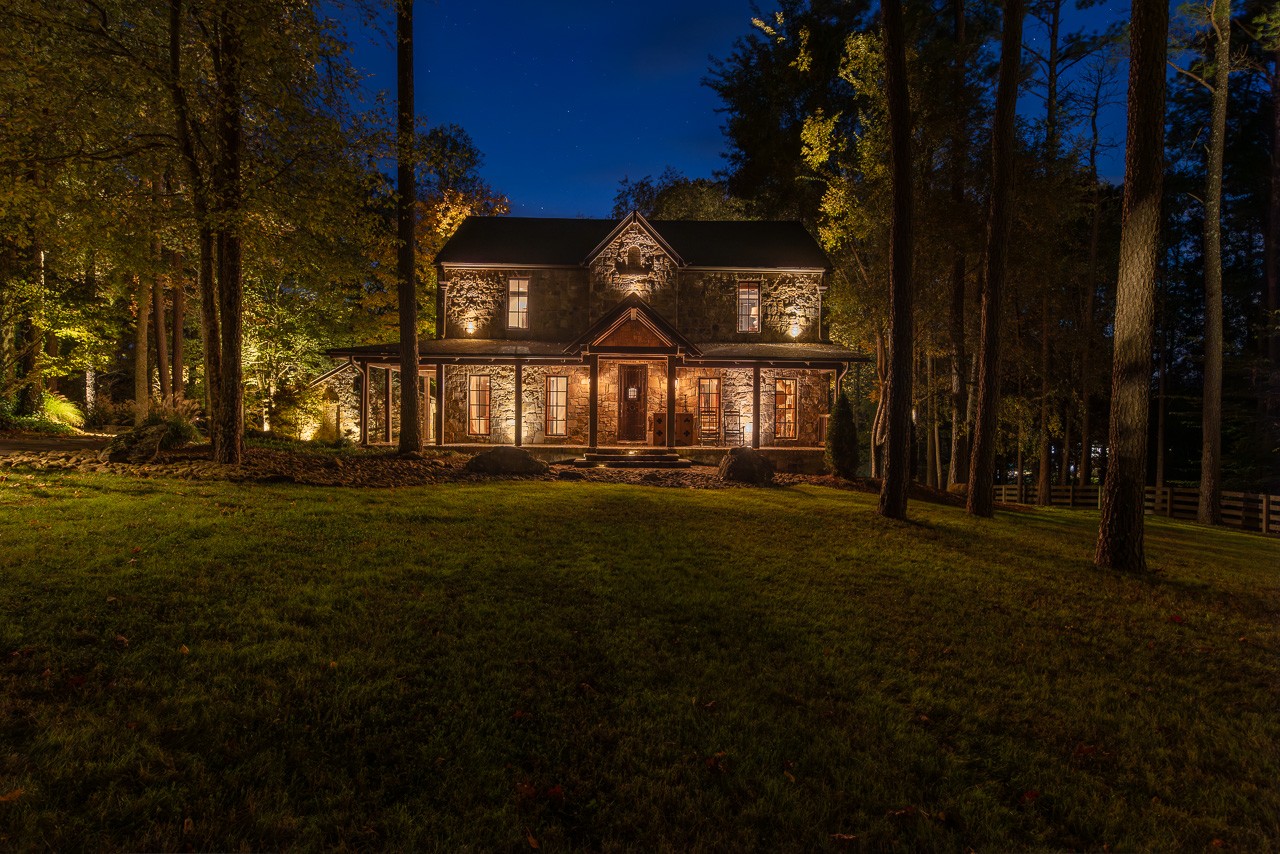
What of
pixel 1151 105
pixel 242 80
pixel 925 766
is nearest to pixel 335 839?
pixel 925 766

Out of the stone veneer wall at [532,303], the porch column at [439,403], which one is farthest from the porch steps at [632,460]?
the stone veneer wall at [532,303]

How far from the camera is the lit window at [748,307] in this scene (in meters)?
22.2

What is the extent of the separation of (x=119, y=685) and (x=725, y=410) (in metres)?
18.6

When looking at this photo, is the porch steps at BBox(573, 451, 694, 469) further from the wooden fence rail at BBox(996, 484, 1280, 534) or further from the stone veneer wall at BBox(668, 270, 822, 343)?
the wooden fence rail at BBox(996, 484, 1280, 534)

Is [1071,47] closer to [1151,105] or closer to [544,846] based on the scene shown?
[1151,105]

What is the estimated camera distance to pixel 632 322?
61.5 feet

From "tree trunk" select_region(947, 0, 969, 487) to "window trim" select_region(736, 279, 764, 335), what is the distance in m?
6.68

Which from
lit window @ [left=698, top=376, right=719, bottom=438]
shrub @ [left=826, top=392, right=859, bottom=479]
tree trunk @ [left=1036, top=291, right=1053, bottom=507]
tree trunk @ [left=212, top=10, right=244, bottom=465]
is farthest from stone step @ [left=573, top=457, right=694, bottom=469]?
tree trunk @ [left=1036, top=291, right=1053, bottom=507]

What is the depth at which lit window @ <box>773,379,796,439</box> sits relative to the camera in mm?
21219

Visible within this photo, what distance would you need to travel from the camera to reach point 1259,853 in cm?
284

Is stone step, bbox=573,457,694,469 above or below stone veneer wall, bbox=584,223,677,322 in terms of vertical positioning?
below

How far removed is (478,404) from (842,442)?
1237 centimetres

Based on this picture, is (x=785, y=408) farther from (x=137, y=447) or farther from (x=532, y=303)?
(x=137, y=447)

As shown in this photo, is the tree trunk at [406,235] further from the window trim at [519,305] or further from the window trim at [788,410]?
the window trim at [788,410]
